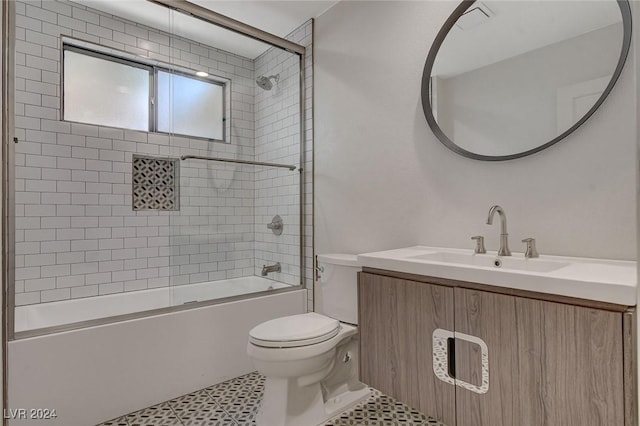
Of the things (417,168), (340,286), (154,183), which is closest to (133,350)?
(340,286)

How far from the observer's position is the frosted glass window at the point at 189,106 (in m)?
2.50

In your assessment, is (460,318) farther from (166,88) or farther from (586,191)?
(166,88)

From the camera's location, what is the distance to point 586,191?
1.32m

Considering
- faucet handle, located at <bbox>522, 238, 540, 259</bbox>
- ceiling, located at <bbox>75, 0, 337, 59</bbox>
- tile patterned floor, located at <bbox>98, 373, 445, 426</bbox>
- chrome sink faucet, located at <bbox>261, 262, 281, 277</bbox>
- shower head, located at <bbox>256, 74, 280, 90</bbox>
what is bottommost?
tile patterned floor, located at <bbox>98, 373, 445, 426</bbox>

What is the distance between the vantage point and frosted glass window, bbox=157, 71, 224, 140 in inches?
98.4

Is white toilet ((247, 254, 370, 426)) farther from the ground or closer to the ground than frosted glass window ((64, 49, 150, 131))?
closer to the ground

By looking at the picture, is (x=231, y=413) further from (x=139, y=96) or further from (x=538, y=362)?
(x=139, y=96)

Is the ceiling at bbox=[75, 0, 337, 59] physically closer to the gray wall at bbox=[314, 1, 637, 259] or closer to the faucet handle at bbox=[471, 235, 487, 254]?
the gray wall at bbox=[314, 1, 637, 259]

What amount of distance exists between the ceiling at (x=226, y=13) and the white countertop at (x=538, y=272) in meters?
1.84

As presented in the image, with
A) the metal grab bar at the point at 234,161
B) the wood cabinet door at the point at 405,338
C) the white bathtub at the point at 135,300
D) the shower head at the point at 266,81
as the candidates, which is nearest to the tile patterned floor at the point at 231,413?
the wood cabinet door at the point at 405,338

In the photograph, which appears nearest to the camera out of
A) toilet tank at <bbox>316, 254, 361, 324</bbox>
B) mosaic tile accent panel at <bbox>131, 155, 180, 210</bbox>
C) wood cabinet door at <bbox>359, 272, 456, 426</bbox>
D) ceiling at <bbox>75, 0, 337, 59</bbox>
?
wood cabinet door at <bbox>359, 272, 456, 426</bbox>

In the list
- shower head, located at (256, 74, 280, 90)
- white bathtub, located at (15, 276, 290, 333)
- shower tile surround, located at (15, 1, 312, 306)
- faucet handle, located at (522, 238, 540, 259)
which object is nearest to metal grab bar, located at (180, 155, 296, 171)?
shower tile surround, located at (15, 1, 312, 306)

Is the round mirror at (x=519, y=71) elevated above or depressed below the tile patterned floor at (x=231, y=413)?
above

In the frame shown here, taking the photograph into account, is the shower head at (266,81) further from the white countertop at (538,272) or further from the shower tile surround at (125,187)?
the white countertop at (538,272)
